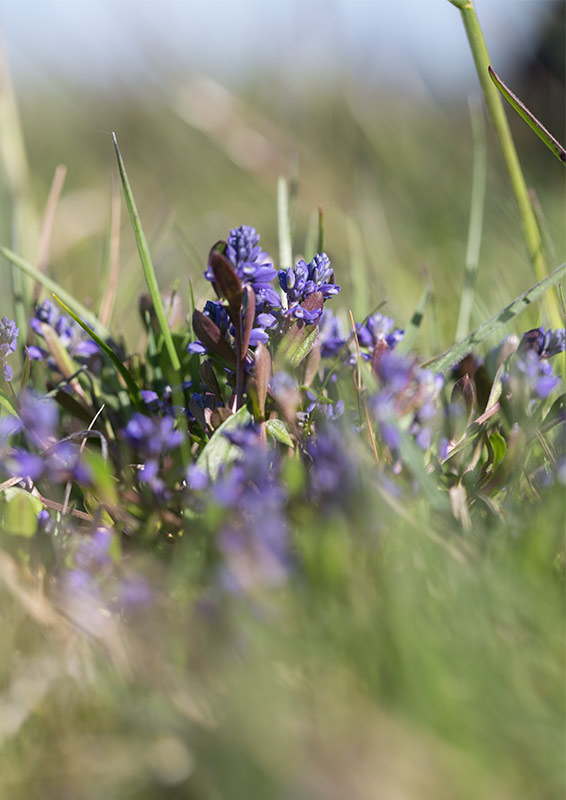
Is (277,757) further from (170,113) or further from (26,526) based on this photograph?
(170,113)

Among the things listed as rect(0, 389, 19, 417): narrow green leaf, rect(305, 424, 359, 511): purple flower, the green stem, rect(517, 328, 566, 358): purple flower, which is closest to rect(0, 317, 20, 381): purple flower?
rect(0, 389, 19, 417): narrow green leaf

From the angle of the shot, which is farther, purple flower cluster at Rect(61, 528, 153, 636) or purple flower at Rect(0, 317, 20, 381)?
purple flower at Rect(0, 317, 20, 381)

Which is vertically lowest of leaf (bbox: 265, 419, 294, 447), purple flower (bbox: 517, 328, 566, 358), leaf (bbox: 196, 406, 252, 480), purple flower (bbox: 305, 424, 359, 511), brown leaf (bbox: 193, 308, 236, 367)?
leaf (bbox: 196, 406, 252, 480)

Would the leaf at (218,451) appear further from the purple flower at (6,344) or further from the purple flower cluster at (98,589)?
the purple flower at (6,344)

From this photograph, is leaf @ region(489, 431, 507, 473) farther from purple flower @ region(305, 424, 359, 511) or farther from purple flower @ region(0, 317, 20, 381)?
purple flower @ region(0, 317, 20, 381)

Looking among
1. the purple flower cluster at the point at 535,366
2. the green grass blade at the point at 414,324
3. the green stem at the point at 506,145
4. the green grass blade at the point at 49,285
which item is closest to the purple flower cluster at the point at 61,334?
the green grass blade at the point at 49,285

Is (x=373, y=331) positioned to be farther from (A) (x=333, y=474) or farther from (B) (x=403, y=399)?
(A) (x=333, y=474)

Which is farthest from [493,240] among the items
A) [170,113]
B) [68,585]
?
[170,113]
